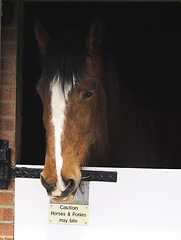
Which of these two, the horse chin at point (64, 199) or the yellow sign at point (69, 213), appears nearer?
the horse chin at point (64, 199)

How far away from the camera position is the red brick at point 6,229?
2367 millimetres

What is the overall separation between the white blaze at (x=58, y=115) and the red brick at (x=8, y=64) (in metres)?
0.32

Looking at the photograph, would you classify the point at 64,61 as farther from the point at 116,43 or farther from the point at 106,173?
the point at 116,43

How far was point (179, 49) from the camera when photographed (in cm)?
412

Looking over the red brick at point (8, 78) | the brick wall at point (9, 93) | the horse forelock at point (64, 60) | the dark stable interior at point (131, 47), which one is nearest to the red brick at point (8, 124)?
the brick wall at point (9, 93)

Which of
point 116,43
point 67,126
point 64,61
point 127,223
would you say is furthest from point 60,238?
point 116,43

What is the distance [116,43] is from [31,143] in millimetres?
1133

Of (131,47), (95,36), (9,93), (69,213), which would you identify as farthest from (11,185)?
(131,47)

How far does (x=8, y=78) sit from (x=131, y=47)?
77.4 inches

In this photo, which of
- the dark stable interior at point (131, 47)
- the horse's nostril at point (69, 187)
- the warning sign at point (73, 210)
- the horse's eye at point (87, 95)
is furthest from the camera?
the dark stable interior at point (131, 47)

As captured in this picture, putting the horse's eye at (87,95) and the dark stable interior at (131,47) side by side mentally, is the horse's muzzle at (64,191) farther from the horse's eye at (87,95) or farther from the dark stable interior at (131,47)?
the dark stable interior at (131,47)

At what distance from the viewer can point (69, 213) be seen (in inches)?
91.3

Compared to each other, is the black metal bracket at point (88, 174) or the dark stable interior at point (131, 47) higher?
the dark stable interior at point (131, 47)

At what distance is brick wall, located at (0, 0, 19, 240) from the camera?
232 cm
